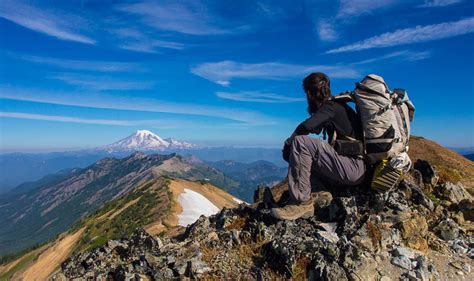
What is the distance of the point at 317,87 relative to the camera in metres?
9.47

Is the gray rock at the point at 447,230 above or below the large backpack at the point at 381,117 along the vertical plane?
below

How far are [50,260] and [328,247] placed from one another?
10278 cm

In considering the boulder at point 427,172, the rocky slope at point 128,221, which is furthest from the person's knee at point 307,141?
the rocky slope at point 128,221

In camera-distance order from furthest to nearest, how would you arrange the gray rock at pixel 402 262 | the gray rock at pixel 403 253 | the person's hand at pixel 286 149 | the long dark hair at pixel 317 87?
the person's hand at pixel 286 149 < the long dark hair at pixel 317 87 < the gray rock at pixel 403 253 < the gray rock at pixel 402 262

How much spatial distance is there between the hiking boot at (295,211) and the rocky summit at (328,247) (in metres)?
0.18

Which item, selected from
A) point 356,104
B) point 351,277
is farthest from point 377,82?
point 351,277

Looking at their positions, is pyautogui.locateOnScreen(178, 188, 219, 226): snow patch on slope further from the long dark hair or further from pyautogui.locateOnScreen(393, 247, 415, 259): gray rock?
pyautogui.locateOnScreen(393, 247, 415, 259): gray rock

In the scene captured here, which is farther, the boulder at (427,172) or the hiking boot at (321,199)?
the boulder at (427,172)

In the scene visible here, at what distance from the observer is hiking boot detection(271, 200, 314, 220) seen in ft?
32.9

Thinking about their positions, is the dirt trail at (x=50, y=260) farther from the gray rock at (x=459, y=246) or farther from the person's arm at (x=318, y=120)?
the gray rock at (x=459, y=246)

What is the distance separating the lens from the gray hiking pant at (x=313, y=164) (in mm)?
9414

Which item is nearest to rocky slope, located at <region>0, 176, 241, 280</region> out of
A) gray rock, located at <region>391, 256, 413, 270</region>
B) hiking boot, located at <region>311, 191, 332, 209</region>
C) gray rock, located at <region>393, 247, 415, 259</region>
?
hiking boot, located at <region>311, 191, 332, 209</region>

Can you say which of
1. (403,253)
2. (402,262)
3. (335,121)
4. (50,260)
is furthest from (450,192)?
(50,260)

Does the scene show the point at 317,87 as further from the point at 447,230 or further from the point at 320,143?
the point at 447,230
